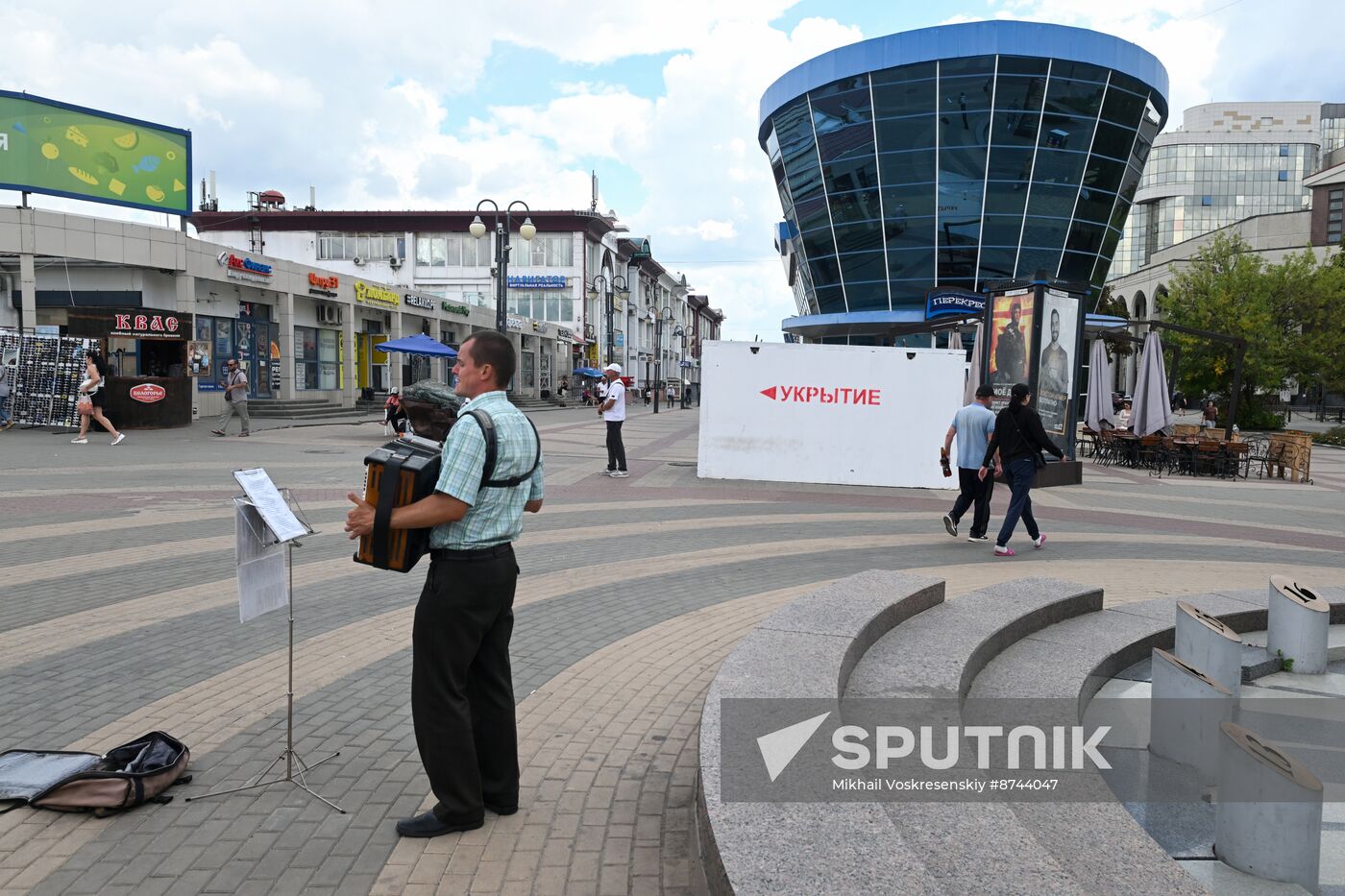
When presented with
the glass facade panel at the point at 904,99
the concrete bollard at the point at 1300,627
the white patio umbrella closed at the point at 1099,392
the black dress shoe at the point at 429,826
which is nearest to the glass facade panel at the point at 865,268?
the glass facade panel at the point at 904,99

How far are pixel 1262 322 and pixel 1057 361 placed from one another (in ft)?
88.2

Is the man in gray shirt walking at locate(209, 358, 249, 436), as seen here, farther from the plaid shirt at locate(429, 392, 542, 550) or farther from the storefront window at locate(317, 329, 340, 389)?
the plaid shirt at locate(429, 392, 542, 550)

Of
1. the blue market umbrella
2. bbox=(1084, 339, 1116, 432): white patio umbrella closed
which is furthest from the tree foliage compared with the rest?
the blue market umbrella

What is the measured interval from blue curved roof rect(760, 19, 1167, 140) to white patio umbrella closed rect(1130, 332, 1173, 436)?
20.0 metres

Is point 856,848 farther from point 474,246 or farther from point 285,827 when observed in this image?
point 474,246

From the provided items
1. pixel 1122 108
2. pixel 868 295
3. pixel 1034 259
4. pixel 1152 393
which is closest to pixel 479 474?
pixel 1152 393

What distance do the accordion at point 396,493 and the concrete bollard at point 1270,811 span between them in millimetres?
3086

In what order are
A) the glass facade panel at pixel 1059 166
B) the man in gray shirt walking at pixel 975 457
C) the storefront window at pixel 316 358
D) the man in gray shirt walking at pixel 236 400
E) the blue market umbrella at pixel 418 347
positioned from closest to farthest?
the man in gray shirt walking at pixel 975 457 → the man in gray shirt walking at pixel 236 400 → the blue market umbrella at pixel 418 347 → the storefront window at pixel 316 358 → the glass facade panel at pixel 1059 166

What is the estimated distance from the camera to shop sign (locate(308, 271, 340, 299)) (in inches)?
1291

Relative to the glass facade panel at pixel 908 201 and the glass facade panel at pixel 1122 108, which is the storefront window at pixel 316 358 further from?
the glass facade panel at pixel 1122 108

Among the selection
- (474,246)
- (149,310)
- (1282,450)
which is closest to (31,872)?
(1282,450)

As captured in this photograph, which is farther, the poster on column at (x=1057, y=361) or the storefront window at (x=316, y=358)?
the storefront window at (x=316, y=358)

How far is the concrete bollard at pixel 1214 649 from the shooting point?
16.5ft

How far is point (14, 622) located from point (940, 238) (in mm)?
36819
